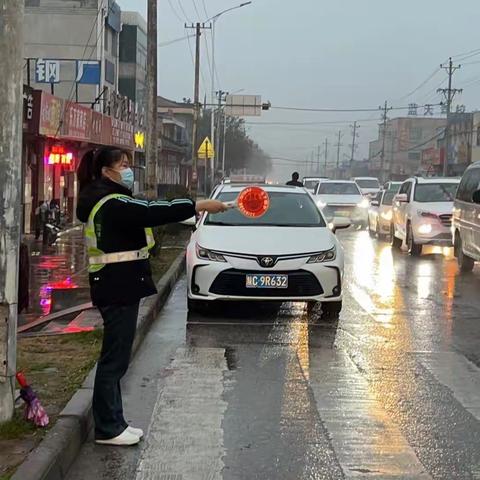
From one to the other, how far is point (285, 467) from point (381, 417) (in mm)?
1258

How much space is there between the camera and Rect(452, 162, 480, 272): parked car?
13022mm

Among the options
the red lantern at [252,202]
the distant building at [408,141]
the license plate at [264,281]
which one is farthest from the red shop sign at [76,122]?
the distant building at [408,141]

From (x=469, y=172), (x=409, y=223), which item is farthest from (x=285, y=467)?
(x=409, y=223)

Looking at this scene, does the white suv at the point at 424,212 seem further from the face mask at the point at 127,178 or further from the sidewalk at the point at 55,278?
the face mask at the point at 127,178

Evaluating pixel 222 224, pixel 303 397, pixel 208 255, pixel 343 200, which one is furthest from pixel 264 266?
pixel 343 200

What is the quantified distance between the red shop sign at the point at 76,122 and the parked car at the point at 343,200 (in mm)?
7649

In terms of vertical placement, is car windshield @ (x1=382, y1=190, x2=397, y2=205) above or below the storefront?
below

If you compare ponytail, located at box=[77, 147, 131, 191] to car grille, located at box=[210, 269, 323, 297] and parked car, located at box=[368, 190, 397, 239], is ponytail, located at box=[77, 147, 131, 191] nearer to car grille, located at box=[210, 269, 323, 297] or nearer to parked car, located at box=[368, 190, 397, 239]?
car grille, located at box=[210, 269, 323, 297]

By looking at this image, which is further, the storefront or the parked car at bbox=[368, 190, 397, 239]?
the parked car at bbox=[368, 190, 397, 239]

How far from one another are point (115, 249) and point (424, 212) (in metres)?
13.4

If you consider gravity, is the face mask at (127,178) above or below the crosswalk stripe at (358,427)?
above

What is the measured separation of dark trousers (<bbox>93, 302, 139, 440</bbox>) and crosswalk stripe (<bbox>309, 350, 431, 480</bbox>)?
4.68 feet

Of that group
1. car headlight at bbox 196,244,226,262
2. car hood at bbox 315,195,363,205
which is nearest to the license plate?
car headlight at bbox 196,244,226,262

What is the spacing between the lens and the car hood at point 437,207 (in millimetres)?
17016
